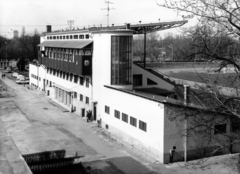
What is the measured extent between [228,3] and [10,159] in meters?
9.15

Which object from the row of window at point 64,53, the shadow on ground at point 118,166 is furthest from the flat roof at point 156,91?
the shadow on ground at point 118,166

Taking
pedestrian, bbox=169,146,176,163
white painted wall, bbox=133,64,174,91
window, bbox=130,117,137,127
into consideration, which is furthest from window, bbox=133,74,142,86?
pedestrian, bbox=169,146,176,163

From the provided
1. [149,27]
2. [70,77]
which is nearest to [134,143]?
[149,27]

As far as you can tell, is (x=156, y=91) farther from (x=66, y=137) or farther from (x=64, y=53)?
(x=64, y=53)

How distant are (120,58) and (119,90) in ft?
13.2

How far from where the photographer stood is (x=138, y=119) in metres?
24.4

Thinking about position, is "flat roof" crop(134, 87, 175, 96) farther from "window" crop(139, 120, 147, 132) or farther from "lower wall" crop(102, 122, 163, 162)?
"window" crop(139, 120, 147, 132)

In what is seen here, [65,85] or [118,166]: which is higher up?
[65,85]

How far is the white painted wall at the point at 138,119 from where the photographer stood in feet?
71.3

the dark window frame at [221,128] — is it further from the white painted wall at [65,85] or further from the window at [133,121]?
the white painted wall at [65,85]

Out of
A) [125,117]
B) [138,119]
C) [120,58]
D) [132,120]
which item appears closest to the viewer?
[138,119]

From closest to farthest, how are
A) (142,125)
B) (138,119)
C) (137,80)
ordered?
(142,125) → (138,119) → (137,80)

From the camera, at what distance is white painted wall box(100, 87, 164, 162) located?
21719 mm

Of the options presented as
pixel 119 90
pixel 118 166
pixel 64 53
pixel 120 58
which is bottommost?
pixel 118 166
